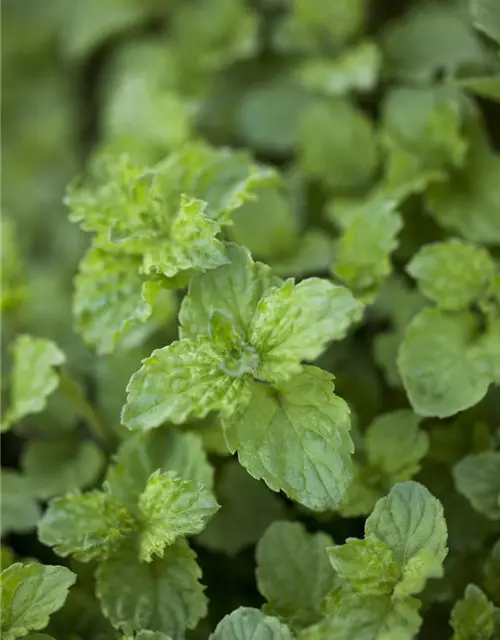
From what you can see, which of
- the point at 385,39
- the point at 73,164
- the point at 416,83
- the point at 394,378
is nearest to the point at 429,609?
the point at 394,378

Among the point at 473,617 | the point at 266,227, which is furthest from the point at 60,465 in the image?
the point at 473,617

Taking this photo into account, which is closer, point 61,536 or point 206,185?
point 61,536

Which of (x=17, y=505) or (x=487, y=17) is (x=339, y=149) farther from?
(x=17, y=505)

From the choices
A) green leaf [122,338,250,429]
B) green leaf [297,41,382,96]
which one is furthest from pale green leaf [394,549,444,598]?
green leaf [297,41,382,96]

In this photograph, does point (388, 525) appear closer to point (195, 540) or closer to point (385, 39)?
point (195, 540)

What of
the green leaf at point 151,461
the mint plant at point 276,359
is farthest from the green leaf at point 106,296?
the green leaf at point 151,461

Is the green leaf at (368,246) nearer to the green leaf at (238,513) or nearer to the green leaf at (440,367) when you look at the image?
the green leaf at (440,367)
